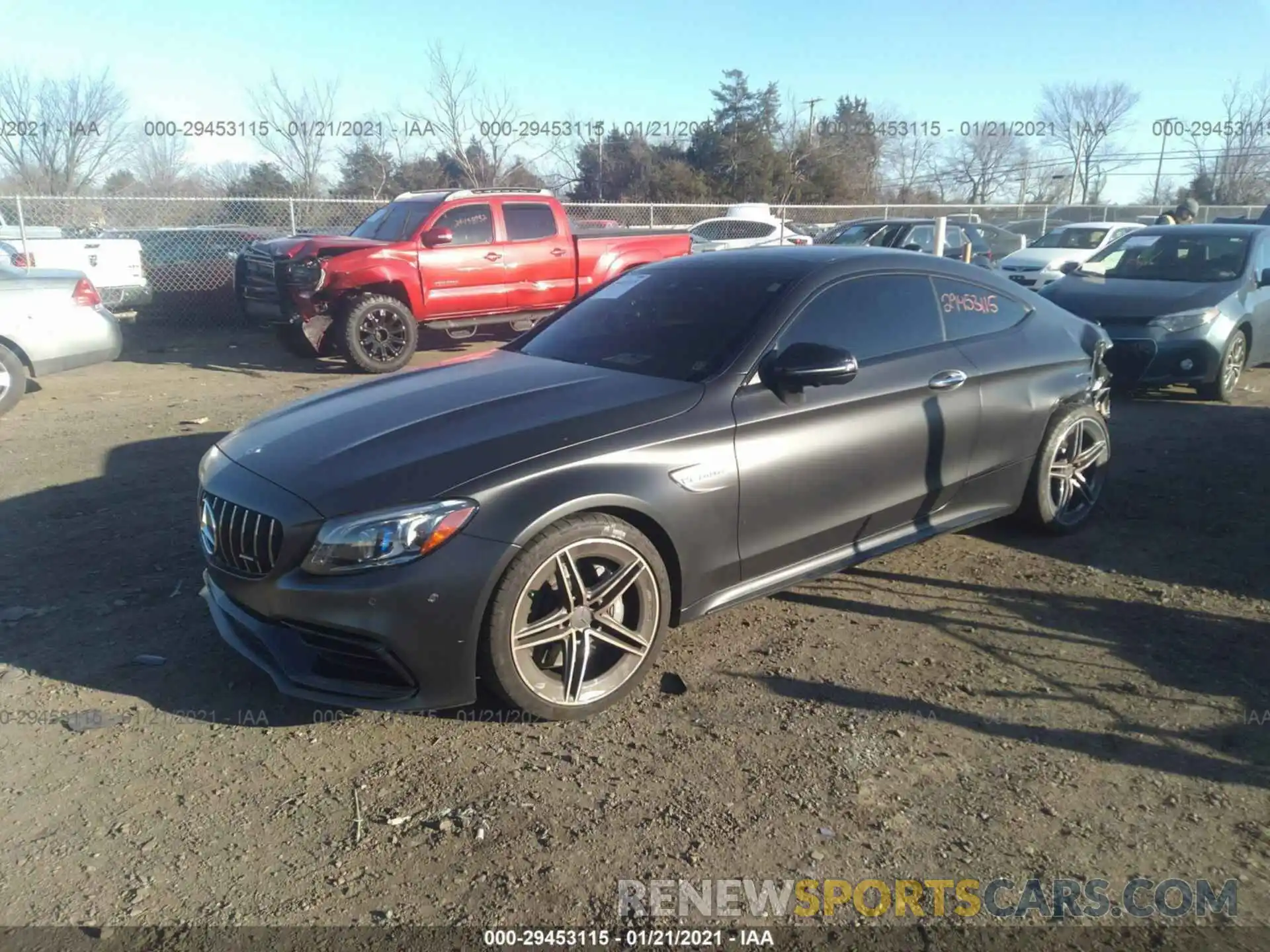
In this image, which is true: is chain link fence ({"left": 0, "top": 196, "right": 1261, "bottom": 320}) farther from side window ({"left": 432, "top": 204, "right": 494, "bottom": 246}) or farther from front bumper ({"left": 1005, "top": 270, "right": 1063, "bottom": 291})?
front bumper ({"left": 1005, "top": 270, "right": 1063, "bottom": 291})

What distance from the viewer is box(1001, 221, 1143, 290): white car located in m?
15.9

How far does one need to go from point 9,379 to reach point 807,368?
308 inches

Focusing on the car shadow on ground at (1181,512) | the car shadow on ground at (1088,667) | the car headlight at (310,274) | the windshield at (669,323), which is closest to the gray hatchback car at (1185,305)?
the car shadow on ground at (1181,512)

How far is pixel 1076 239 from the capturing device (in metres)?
18.1

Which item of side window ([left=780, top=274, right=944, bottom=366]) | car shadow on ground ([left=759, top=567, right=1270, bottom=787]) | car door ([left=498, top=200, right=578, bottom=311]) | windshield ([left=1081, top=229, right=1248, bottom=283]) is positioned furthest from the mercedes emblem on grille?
windshield ([left=1081, top=229, right=1248, bottom=283])

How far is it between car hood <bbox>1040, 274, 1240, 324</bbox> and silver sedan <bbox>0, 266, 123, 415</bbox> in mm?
8873

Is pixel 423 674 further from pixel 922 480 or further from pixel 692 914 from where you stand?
pixel 922 480

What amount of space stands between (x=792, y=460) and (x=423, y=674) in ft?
5.46

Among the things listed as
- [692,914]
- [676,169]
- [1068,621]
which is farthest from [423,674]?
[676,169]

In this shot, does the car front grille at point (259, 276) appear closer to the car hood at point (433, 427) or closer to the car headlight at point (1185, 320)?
the car hood at point (433, 427)

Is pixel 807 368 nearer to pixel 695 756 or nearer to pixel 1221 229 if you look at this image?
pixel 695 756

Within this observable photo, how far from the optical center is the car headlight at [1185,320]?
27.4ft

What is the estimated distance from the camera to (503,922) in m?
2.48

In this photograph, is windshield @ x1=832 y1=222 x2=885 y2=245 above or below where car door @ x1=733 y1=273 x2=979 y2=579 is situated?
above
